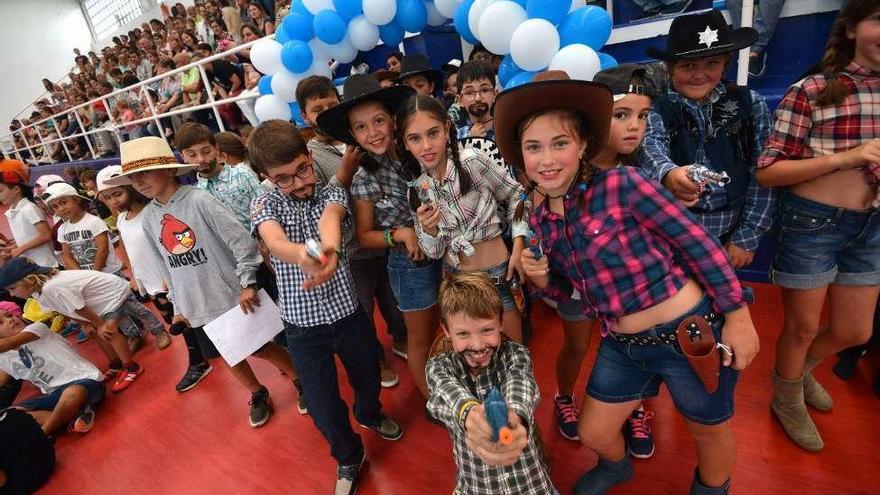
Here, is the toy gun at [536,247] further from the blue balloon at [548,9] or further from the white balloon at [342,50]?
the white balloon at [342,50]

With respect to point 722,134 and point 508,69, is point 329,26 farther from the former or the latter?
point 722,134

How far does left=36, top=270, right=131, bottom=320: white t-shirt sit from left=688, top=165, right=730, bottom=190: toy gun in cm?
388

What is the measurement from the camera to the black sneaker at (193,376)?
3.06m

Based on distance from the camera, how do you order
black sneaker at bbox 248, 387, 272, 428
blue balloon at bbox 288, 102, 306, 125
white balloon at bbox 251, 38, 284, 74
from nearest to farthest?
1. black sneaker at bbox 248, 387, 272, 428
2. white balloon at bbox 251, 38, 284, 74
3. blue balloon at bbox 288, 102, 306, 125

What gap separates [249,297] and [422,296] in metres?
0.85

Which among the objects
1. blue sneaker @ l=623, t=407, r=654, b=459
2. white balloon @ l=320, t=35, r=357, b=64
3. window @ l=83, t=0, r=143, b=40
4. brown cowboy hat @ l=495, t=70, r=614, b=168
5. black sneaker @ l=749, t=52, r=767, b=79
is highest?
window @ l=83, t=0, r=143, b=40

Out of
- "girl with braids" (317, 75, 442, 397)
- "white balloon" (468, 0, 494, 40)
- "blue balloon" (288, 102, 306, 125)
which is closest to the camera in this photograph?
"girl with braids" (317, 75, 442, 397)

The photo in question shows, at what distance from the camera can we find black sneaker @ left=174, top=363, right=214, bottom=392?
3.06 metres

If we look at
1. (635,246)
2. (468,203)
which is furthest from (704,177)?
(468,203)

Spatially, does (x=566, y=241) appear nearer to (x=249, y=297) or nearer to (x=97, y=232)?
(x=249, y=297)

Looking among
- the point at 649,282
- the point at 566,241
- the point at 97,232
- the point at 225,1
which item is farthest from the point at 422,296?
the point at 225,1

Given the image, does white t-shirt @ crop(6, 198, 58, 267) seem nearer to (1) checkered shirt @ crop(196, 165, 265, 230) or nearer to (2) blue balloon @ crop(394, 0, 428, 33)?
(1) checkered shirt @ crop(196, 165, 265, 230)

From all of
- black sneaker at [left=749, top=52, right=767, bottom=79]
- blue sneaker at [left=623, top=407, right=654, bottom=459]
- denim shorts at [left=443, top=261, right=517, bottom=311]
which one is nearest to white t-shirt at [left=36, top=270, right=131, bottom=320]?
denim shorts at [left=443, top=261, right=517, bottom=311]

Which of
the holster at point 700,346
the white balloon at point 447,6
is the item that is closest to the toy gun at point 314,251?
the holster at point 700,346
